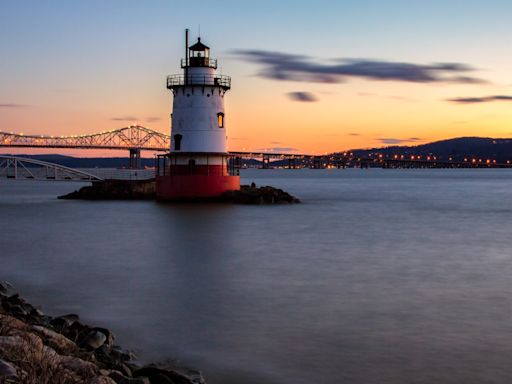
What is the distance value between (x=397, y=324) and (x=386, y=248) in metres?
9.90

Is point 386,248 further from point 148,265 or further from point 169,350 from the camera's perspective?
point 169,350

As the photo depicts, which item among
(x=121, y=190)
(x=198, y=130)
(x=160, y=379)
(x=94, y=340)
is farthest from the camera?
(x=121, y=190)

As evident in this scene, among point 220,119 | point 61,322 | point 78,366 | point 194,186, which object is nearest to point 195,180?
point 194,186

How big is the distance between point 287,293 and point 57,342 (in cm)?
563

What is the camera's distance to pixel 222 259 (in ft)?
53.4

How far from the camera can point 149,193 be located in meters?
38.4

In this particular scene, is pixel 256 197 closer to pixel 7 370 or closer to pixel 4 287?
pixel 4 287

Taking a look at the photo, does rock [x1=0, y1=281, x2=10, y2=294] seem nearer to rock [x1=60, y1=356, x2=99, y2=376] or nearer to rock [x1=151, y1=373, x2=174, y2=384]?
rock [x1=151, y1=373, x2=174, y2=384]

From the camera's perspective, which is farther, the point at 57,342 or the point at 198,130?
the point at 198,130

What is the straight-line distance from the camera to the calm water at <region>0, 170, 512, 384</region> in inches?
291

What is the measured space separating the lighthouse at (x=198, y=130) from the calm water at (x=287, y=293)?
24.0 feet

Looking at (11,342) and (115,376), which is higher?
(11,342)

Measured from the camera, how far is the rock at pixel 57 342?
6.21 metres

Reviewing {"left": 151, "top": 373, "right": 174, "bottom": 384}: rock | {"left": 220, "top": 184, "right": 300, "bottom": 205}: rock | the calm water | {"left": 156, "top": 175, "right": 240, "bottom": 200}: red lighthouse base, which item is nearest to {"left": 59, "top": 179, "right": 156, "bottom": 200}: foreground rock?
{"left": 156, "top": 175, "right": 240, "bottom": 200}: red lighthouse base
